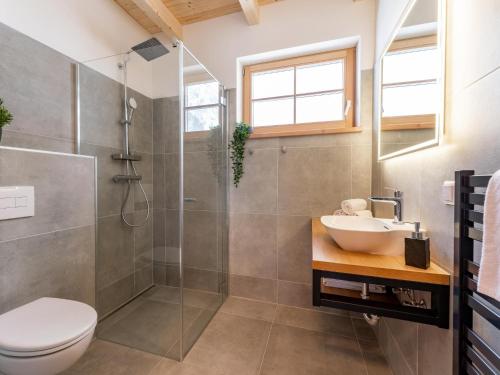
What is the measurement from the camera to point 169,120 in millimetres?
1574

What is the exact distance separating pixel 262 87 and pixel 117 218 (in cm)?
177

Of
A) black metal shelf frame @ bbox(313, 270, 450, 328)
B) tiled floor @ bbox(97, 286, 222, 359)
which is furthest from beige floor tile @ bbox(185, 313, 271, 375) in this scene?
black metal shelf frame @ bbox(313, 270, 450, 328)

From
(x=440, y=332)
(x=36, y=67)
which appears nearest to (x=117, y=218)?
(x=36, y=67)

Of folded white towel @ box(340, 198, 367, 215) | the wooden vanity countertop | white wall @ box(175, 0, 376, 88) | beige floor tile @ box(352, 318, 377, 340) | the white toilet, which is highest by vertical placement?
white wall @ box(175, 0, 376, 88)

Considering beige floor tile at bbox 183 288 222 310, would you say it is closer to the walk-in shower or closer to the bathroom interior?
the bathroom interior

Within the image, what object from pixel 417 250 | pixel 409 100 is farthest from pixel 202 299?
pixel 409 100

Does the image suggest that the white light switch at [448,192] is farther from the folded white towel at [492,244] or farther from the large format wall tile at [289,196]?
the large format wall tile at [289,196]

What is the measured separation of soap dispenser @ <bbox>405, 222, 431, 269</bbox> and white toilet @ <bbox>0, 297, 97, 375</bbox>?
1.43m

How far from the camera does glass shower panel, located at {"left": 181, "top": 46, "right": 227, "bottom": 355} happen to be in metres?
1.52

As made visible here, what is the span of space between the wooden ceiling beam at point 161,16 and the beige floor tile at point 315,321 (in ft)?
8.92

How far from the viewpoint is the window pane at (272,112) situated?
2035mm

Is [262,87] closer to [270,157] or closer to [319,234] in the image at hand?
[270,157]

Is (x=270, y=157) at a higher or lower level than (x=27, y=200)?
higher

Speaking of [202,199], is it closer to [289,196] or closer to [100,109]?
[289,196]
